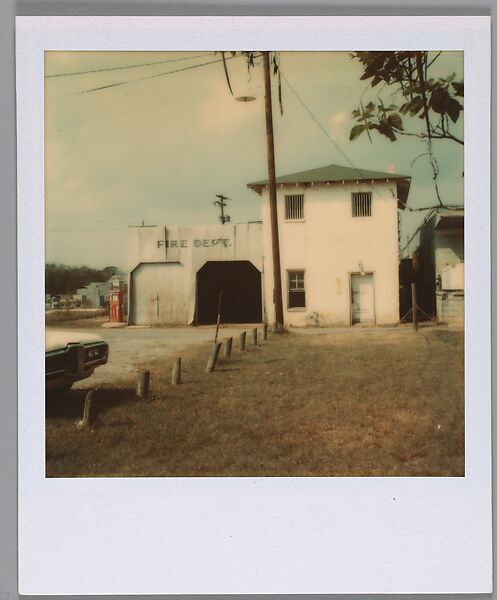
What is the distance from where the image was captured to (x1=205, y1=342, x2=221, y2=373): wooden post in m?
6.14

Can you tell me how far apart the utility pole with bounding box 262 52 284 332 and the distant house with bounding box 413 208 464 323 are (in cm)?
132

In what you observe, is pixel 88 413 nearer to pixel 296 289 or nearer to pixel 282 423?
pixel 282 423

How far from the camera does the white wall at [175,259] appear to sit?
6.09m

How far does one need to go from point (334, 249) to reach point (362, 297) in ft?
1.71

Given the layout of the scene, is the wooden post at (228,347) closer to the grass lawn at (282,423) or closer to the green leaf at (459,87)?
the grass lawn at (282,423)

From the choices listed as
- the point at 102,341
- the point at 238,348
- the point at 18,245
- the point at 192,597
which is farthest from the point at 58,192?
the point at 192,597

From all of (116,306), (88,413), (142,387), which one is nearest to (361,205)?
(116,306)

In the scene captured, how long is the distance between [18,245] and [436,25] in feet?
13.5

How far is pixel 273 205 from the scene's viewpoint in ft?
20.5

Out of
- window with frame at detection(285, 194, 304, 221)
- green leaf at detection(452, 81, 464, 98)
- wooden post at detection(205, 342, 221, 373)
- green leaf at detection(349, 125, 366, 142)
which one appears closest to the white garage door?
wooden post at detection(205, 342, 221, 373)

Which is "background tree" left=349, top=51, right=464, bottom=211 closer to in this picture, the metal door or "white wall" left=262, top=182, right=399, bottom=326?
"white wall" left=262, top=182, right=399, bottom=326

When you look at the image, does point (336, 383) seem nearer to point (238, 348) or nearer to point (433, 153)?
point (238, 348)

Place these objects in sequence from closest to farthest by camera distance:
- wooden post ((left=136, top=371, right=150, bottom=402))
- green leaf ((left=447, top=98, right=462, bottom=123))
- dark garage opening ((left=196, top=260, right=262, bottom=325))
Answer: green leaf ((left=447, top=98, right=462, bottom=123)) < wooden post ((left=136, top=371, right=150, bottom=402)) < dark garage opening ((left=196, top=260, right=262, bottom=325))

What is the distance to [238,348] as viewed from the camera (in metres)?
6.22
